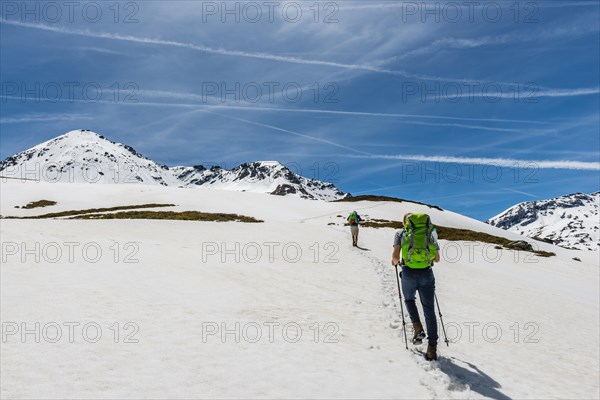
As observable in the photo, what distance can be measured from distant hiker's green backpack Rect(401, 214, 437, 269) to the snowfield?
221cm

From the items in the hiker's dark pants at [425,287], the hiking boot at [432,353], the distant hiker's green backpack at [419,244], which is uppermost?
the distant hiker's green backpack at [419,244]

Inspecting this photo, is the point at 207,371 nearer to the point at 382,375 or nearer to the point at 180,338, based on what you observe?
the point at 180,338

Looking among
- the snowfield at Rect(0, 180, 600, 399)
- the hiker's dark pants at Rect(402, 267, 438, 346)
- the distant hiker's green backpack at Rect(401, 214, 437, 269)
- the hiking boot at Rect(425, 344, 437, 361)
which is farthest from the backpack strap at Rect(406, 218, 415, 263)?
the snowfield at Rect(0, 180, 600, 399)

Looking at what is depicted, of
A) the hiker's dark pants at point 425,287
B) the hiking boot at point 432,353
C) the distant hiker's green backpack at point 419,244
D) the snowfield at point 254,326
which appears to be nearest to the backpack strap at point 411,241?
the distant hiker's green backpack at point 419,244

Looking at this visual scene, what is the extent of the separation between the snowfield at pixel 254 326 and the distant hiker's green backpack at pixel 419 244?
A: 221 centimetres

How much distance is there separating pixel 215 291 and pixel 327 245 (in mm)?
16328

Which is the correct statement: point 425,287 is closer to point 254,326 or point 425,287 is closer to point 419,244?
point 419,244

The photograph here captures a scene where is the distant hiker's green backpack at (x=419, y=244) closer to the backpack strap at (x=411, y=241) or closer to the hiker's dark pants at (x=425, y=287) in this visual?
the backpack strap at (x=411, y=241)

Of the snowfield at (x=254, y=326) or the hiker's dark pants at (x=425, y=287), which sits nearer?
the snowfield at (x=254, y=326)

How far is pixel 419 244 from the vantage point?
898cm

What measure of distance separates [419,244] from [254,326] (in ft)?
15.3

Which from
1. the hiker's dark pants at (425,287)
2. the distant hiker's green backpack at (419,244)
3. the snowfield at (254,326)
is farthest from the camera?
the distant hiker's green backpack at (419,244)

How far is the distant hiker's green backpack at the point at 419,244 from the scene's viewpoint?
353 inches

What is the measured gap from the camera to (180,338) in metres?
8.89
